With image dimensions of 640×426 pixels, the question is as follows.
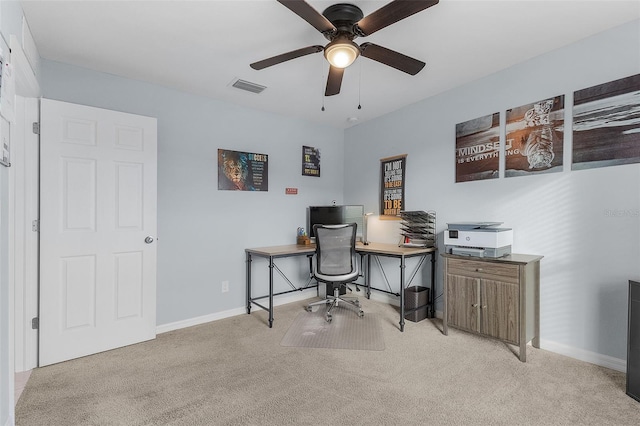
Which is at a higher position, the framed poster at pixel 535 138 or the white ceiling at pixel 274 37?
the white ceiling at pixel 274 37

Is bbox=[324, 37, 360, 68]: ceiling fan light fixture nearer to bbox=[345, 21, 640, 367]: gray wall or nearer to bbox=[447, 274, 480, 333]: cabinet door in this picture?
bbox=[345, 21, 640, 367]: gray wall

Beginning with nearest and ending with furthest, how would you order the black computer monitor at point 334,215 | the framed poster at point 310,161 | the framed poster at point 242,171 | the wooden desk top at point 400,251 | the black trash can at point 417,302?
the wooden desk top at point 400,251
the black trash can at point 417,302
the framed poster at point 242,171
the black computer monitor at point 334,215
the framed poster at point 310,161

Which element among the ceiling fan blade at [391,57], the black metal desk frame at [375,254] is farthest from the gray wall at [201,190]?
the ceiling fan blade at [391,57]

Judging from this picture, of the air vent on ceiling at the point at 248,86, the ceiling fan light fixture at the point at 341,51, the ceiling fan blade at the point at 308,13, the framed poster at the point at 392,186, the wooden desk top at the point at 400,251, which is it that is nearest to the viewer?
the ceiling fan blade at the point at 308,13

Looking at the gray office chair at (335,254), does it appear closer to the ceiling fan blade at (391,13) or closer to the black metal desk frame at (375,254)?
the black metal desk frame at (375,254)

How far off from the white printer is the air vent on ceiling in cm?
238

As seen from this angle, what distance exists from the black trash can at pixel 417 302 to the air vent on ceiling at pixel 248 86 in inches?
107

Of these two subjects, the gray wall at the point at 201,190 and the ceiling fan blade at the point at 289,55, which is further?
the gray wall at the point at 201,190

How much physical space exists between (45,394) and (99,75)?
260 cm

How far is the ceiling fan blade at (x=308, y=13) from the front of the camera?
163cm

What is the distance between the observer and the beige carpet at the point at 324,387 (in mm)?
1867

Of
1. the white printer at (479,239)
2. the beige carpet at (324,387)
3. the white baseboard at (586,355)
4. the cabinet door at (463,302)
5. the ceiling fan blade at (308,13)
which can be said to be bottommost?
the beige carpet at (324,387)

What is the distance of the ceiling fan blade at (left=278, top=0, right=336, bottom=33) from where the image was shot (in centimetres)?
163

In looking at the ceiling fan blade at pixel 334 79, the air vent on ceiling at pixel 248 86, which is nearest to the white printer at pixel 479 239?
the ceiling fan blade at pixel 334 79
